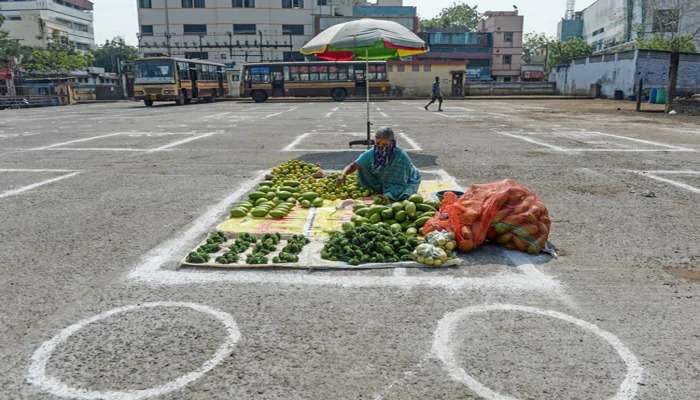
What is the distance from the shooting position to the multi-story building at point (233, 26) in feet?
209

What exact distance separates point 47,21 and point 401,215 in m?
96.9

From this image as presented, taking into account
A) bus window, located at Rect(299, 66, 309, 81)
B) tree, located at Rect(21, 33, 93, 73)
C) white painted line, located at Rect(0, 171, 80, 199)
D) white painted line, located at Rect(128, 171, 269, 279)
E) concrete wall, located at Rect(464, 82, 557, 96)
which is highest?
tree, located at Rect(21, 33, 93, 73)

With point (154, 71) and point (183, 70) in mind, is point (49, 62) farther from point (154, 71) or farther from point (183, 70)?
point (154, 71)

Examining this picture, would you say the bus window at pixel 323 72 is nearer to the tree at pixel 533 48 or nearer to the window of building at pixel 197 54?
the window of building at pixel 197 54

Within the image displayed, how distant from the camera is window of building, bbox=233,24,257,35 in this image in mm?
64812

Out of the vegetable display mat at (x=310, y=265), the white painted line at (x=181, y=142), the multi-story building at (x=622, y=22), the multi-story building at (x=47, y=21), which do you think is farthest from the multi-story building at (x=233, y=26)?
the vegetable display mat at (x=310, y=265)

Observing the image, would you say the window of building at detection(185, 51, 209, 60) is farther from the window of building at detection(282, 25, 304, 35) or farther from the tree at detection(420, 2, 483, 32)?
the tree at detection(420, 2, 483, 32)

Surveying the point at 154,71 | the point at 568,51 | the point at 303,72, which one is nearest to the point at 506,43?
the point at 568,51

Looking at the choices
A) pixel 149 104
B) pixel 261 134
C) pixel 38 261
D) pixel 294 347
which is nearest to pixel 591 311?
pixel 294 347

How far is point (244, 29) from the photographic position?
213 ft

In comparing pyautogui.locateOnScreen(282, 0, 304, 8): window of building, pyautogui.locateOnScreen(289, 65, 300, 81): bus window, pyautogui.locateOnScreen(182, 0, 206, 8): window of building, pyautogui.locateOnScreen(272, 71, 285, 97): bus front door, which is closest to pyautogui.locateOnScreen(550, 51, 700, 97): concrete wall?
pyautogui.locateOnScreen(289, 65, 300, 81): bus window

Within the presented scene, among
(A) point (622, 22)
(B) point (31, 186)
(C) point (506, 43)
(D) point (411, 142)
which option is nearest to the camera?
(B) point (31, 186)

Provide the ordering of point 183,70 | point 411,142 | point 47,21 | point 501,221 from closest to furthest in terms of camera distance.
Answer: point 501,221 < point 411,142 < point 183,70 < point 47,21

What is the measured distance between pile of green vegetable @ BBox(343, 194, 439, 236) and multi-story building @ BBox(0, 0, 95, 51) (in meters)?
78.2
